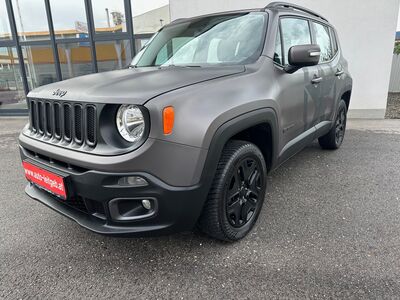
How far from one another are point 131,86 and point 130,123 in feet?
0.92

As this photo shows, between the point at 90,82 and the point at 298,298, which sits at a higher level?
the point at 90,82

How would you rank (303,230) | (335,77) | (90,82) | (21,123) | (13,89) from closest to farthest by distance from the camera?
(90,82)
(303,230)
(335,77)
(21,123)
(13,89)

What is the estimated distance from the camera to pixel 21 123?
8.00m

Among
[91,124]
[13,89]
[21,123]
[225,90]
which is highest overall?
[225,90]

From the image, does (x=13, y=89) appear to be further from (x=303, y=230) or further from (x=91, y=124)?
(x=303, y=230)

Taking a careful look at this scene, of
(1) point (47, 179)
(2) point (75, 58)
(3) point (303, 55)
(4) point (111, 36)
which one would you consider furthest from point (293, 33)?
(2) point (75, 58)

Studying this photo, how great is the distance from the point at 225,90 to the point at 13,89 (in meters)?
9.08

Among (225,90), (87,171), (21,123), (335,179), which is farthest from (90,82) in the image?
(21,123)

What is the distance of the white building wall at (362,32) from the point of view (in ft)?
20.9

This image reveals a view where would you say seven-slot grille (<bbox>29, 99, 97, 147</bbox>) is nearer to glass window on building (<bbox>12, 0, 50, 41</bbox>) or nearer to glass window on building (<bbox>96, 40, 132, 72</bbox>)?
glass window on building (<bbox>96, 40, 132, 72</bbox>)

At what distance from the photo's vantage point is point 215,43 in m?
2.74

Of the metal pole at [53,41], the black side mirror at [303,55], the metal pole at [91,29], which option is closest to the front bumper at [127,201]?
the black side mirror at [303,55]

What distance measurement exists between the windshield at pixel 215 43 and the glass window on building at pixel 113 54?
499 centimetres

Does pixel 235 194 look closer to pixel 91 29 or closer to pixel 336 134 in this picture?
pixel 336 134
